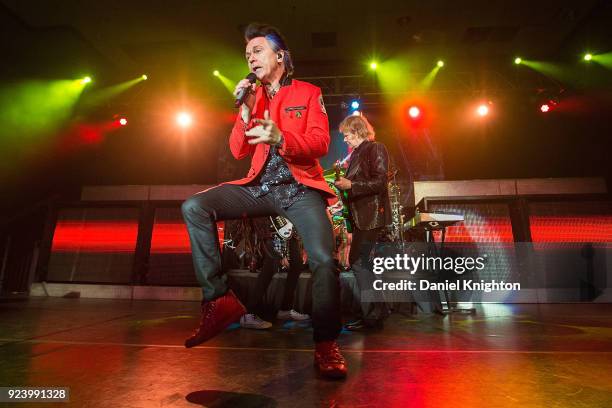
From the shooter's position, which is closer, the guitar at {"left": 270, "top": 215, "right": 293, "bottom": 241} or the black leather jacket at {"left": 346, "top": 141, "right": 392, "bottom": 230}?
the black leather jacket at {"left": 346, "top": 141, "right": 392, "bottom": 230}

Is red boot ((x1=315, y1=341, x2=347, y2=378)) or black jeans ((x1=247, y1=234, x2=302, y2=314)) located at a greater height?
black jeans ((x1=247, y1=234, x2=302, y2=314))

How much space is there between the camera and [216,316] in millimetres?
1577

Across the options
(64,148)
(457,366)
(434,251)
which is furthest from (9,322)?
(64,148)

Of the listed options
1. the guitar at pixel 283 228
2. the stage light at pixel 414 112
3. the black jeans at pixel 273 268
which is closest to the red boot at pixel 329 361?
the black jeans at pixel 273 268

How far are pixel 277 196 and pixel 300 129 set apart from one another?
40cm

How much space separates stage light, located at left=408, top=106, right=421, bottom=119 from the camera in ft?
24.9

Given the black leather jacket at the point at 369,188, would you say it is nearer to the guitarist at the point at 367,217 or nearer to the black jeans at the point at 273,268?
the guitarist at the point at 367,217

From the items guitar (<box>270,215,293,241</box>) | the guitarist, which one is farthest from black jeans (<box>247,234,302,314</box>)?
the guitarist

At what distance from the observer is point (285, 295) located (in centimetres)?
379

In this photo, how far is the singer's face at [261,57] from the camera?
1.91 metres

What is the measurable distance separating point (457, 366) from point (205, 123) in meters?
8.13

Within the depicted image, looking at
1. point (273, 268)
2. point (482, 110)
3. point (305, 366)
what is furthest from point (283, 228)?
point (482, 110)

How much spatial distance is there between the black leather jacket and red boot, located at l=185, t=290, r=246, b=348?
159 centimetres

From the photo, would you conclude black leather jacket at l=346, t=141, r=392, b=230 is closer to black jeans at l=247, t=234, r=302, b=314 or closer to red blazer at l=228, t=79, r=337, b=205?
black jeans at l=247, t=234, r=302, b=314
